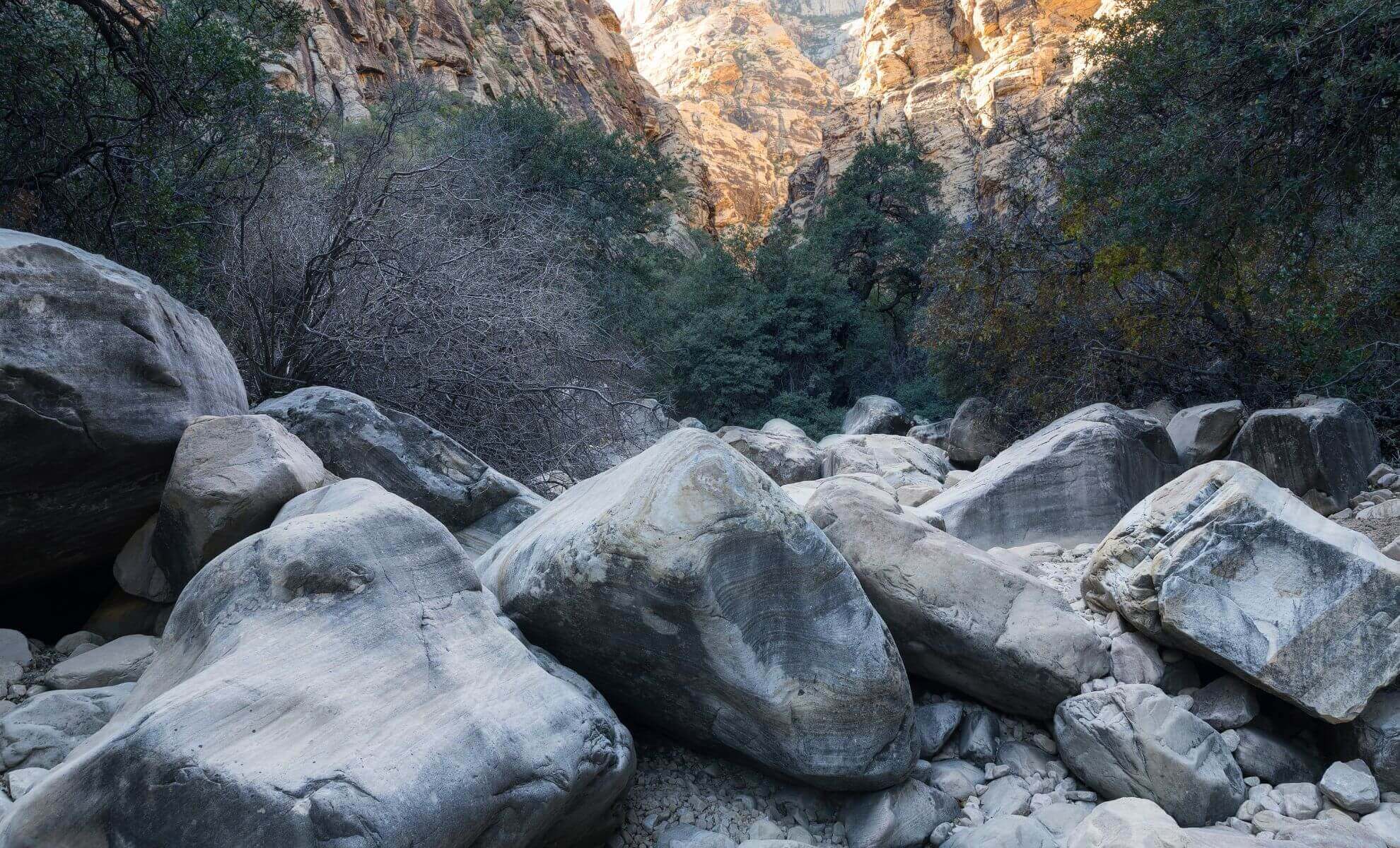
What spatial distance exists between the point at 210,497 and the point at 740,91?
228 feet

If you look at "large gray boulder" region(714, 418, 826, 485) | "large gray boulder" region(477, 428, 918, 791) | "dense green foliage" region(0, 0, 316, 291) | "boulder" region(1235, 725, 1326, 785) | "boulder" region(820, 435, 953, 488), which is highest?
"dense green foliage" region(0, 0, 316, 291)

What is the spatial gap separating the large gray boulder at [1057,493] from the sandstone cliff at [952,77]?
2258 cm

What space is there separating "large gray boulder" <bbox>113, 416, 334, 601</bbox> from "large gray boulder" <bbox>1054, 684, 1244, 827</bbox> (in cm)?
363

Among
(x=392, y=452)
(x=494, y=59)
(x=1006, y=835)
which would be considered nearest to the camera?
(x=1006, y=835)

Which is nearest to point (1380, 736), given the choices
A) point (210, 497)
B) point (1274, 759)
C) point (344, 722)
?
point (1274, 759)

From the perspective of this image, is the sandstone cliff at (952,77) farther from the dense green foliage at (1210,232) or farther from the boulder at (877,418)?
the dense green foliage at (1210,232)

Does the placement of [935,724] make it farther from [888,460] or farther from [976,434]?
[976,434]

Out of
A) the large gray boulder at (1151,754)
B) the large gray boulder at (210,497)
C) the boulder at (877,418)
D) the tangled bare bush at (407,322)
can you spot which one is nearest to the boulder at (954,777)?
the large gray boulder at (1151,754)

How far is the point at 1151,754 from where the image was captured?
3521mm

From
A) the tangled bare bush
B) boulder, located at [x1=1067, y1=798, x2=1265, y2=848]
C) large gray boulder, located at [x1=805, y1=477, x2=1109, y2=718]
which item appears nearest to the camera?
boulder, located at [x1=1067, y1=798, x2=1265, y2=848]

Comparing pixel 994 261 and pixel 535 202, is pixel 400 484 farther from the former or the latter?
pixel 535 202

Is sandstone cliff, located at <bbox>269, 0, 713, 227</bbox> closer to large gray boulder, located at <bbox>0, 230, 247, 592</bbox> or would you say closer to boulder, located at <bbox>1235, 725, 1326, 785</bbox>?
large gray boulder, located at <bbox>0, 230, 247, 592</bbox>

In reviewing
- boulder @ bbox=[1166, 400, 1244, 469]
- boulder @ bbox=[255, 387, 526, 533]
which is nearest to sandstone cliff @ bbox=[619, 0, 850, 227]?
boulder @ bbox=[1166, 400, 1244, 469]

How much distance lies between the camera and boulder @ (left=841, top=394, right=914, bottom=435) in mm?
17266
